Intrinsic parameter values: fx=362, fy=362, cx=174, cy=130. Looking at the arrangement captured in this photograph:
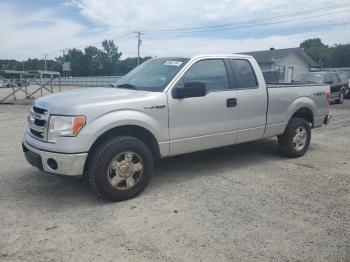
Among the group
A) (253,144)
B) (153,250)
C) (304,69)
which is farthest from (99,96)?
(304,69)

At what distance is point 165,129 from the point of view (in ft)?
15.7

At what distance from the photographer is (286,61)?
40.2 meters

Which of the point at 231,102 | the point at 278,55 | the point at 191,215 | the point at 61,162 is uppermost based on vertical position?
the point at 278,55

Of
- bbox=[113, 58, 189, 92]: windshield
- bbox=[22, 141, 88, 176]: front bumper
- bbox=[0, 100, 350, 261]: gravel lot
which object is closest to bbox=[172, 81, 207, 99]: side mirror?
bbox=[113, 58, 189, 92]: windshield

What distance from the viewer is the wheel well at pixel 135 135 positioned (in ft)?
14.5

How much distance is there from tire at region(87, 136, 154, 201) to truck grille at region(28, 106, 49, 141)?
0.65m

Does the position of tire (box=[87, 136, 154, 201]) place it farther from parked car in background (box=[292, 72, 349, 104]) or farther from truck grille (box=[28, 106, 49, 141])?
parked car in background (box=[292, 72, 349, 104])

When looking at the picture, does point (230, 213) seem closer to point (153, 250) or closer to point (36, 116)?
point (153, 250)

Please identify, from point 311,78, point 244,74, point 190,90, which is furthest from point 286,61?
point 190,90

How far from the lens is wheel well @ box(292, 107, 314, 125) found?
673cm

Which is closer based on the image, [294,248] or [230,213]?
[294,248]

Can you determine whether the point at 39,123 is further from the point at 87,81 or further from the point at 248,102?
the point at 87,81

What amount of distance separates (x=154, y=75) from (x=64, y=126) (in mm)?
1676

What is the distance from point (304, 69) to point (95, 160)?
42.2 m
